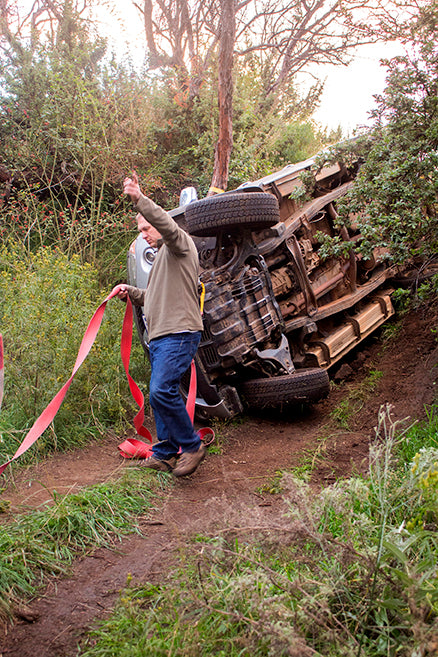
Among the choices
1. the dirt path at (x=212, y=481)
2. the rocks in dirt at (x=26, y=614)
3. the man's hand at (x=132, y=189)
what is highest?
the man's hand at (x=132, y=189)

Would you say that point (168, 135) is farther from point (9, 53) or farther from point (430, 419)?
point (430, 419)

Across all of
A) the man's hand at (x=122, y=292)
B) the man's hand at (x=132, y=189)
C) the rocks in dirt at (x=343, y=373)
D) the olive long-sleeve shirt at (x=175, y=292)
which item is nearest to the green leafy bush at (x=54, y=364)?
the man's hand at (x=122, y=292)

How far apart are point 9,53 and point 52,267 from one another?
6.88 meters

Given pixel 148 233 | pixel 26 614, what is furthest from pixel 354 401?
pixel 26 614

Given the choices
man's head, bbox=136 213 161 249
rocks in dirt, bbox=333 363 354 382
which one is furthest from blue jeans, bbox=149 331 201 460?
rocks in dirt, bbox=333 363 354 382

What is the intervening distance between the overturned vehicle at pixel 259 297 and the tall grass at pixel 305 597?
8.22ft

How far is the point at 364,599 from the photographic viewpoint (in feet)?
6.37

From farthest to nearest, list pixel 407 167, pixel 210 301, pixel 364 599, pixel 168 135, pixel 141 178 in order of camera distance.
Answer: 1. pixel 168 135
2. pixel 141 178
3. pixel 210 301
4. pixel 407 167
5. pixel 364 599

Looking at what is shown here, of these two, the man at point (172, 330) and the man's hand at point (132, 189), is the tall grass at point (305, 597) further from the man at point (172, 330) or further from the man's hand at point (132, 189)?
the man's hand at point (132, 189)

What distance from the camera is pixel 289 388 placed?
4996 millimetres

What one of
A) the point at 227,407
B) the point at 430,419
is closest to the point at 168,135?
the point at 227,407

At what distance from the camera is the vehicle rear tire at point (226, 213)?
4.71 metres

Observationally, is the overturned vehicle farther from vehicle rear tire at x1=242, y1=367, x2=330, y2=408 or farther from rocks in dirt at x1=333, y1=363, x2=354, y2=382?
rocks in dirt at x1=333, y1=363, x2=354, y2=382

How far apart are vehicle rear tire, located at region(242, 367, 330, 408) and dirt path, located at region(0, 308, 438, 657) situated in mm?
402
